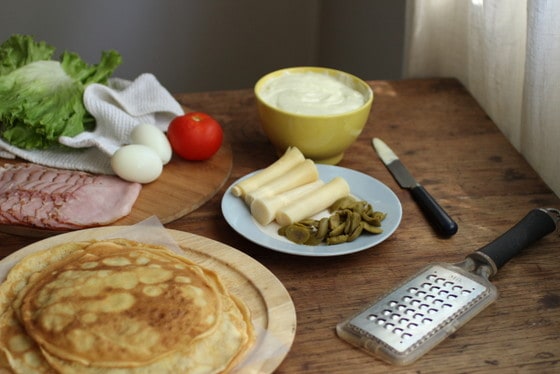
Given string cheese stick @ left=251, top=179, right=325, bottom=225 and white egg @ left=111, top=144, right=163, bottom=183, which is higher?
white egg @ left=111, top=144, right=163, bottom=183

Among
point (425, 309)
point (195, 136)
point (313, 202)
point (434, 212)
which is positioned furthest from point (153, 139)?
point (425, 309)

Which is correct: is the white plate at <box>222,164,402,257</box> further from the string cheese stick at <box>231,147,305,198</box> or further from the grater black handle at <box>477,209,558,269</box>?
the grater black handle at <box>477,209,558,269</box>

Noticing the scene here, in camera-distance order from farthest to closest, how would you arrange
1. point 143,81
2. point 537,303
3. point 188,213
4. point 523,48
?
point 143,81
point 523,48
point 188,213
point 537,303

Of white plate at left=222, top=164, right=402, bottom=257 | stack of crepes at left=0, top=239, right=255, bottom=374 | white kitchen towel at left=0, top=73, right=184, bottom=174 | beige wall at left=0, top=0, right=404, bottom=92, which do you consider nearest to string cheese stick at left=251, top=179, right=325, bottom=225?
white plate at left=222, top=164, right=402, bottom=257

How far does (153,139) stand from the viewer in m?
1.67

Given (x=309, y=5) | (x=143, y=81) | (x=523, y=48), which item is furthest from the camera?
(x=309, y=5)

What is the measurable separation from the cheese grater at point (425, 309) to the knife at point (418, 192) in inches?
5.3

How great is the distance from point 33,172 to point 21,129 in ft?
0.60

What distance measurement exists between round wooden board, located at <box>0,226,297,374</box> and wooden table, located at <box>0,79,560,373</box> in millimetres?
43

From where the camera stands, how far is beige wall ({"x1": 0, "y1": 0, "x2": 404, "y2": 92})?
2.98 m

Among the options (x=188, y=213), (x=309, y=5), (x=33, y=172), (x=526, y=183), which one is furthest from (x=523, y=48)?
(x=309, y=5)

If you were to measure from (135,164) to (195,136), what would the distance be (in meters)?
0.16

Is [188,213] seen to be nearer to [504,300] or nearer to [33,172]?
[33,172]

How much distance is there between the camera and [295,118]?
5.33ft
